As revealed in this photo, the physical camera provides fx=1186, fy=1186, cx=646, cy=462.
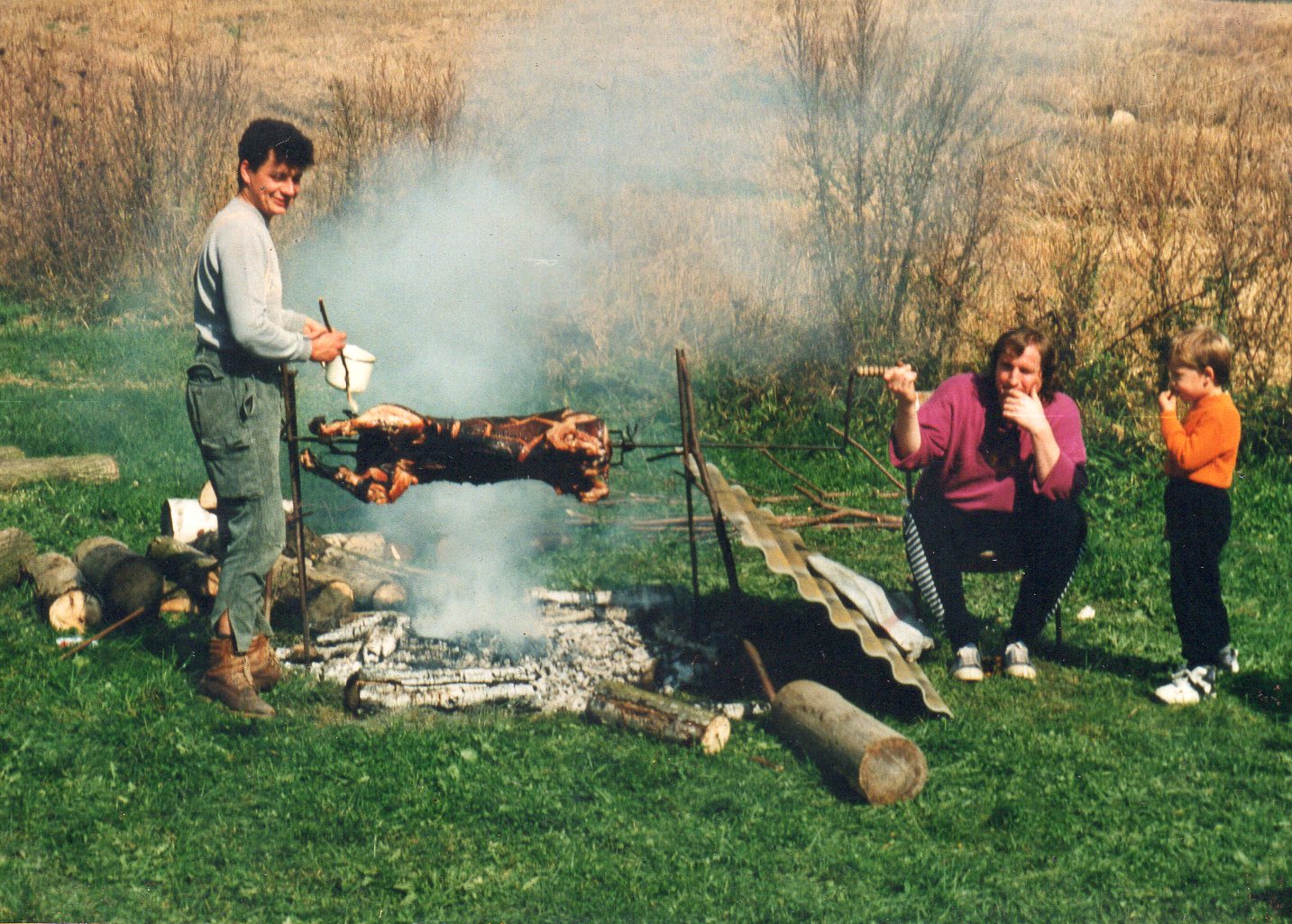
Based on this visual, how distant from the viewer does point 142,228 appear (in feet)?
43.8

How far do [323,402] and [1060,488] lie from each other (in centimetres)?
618

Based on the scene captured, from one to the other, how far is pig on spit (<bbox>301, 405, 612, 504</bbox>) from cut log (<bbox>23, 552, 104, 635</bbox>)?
1566 mm

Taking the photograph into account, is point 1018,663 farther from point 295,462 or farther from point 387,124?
point 387,124

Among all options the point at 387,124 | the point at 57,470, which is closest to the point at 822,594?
the point at 57,470

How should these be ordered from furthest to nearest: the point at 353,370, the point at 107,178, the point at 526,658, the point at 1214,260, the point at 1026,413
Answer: the point at 107,178
the point at 1214,260
the point at 526,658
the point at 1026,413
the point at 353,370

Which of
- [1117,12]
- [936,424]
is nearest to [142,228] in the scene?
[936,424]

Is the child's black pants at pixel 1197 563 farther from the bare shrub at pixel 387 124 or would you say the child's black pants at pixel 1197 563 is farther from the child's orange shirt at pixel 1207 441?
the bare shrub at pixel 387 124

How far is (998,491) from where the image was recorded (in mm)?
5559

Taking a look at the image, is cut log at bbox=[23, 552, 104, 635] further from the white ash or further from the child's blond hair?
the child's blond hair

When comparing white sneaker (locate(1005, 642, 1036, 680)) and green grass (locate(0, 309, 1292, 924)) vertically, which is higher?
green grass (locate(0, 309, 1292, 924))

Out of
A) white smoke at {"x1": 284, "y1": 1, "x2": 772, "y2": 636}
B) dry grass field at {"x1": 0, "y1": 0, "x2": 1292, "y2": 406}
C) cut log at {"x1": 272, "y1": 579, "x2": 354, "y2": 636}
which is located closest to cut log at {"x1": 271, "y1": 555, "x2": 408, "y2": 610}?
cut log at {"x1": 272, "y1": 579, "x2": 354, "y2": 636}

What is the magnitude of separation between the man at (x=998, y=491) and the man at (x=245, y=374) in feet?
8.84

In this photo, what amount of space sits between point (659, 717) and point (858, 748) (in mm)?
882

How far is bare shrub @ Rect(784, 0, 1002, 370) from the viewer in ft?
31.6
